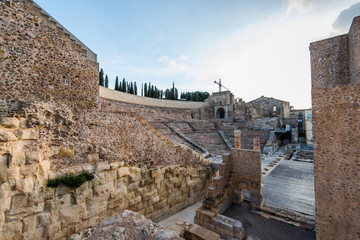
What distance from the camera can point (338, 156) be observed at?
420cm

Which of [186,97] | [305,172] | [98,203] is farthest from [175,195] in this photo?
[186,97]

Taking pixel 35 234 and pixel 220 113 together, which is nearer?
pixel 35 234

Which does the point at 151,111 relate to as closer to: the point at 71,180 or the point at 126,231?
the point at 71,180

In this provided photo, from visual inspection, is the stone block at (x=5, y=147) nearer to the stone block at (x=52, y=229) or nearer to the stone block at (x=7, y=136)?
the stone block at (x=7, y=136)

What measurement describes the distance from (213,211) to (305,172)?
11428mm

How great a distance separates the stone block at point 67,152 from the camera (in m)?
4.75

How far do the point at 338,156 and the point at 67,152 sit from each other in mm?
7764

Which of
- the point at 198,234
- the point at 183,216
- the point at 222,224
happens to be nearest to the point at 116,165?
the point at 198,234

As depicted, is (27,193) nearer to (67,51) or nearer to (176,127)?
(67,51)

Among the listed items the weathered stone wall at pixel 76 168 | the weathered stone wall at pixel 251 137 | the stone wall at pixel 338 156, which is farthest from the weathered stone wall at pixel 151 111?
the stone wall at pixel 338 156

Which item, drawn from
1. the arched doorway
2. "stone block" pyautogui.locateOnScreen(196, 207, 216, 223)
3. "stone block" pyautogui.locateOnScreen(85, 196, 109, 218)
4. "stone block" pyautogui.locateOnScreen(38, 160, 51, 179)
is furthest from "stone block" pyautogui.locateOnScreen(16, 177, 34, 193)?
the arched doorway

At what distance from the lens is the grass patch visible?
4212 mm

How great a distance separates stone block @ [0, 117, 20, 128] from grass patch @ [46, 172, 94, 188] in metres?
1.65

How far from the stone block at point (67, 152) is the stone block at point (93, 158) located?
474mm
